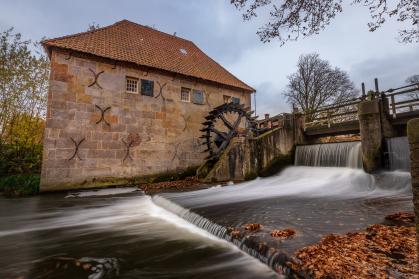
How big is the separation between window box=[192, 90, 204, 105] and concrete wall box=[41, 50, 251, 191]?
523 mm

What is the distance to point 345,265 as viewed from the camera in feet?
7.44

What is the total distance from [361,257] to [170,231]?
310cm

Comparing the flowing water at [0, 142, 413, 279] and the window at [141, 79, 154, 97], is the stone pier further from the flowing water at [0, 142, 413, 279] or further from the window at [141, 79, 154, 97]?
the window at [141, 79, 154, 97]

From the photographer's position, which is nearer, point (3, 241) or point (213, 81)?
point (3, 241)

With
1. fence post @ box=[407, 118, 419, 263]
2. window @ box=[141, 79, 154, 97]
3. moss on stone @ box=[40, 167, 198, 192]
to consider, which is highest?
window @ box=[141, 79, 154, 97]

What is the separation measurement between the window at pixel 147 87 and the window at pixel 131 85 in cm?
35

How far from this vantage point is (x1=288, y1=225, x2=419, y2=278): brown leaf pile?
2.14 metres

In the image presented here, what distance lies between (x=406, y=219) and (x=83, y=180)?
35.5ft

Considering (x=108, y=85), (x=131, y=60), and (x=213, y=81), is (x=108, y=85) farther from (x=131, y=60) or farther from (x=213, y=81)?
(x=213, y=81)

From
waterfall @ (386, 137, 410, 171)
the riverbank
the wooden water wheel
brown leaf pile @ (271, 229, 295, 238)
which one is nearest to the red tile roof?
the wooden water wheel

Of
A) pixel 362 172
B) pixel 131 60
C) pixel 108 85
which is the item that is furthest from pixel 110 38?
pixel 362 172

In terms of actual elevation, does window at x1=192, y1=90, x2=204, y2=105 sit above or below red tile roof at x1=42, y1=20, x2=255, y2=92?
below

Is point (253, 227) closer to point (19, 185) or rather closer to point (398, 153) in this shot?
point (398, 153)

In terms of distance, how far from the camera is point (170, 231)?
4.39 metres
